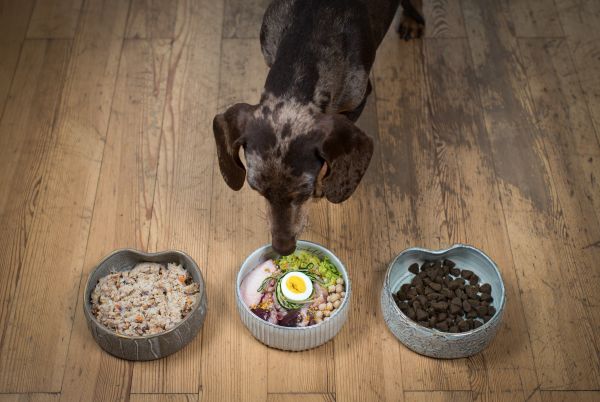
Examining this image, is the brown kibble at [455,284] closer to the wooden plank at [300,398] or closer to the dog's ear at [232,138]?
the wooden plank at [300,398]

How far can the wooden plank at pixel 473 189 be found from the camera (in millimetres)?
2438

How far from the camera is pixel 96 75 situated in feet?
10.7

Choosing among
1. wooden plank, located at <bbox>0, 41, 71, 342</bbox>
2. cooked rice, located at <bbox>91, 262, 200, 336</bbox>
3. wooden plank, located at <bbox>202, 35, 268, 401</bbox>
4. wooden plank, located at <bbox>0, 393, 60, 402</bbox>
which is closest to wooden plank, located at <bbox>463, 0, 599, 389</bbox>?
wooden plank, located at <bbox>202, 35, 268, 401</bbox>

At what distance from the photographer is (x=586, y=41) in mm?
3416

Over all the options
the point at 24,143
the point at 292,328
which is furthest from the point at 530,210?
the point at 24,143

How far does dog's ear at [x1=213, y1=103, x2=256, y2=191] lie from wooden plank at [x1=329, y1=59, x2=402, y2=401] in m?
0.54

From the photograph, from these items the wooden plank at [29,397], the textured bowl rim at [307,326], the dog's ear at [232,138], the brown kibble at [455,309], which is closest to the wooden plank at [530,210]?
the brown kibble at [455,309]

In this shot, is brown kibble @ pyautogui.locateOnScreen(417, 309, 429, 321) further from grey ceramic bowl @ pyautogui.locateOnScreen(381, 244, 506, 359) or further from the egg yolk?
the egg yolk

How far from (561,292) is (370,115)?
1.06 metres

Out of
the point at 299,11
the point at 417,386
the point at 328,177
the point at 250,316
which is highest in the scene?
the point at 299,11

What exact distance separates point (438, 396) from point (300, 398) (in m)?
0.45

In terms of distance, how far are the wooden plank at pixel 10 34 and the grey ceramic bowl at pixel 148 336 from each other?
3.45 feet

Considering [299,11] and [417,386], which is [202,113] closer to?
[299,11]

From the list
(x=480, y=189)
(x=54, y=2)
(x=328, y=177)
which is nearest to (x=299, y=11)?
(x=328, y=177)
